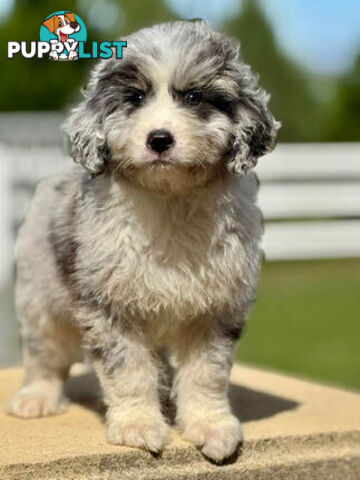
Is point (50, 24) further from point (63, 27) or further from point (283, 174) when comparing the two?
point (283, 174)

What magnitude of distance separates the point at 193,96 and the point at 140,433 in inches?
52.5

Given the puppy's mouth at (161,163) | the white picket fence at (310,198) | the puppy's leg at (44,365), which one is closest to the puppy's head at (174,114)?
the puppy's mouth at (161,163)

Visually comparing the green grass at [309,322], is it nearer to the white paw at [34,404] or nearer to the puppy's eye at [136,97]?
the white paw at [34,404]

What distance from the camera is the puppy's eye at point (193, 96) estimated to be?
373cm

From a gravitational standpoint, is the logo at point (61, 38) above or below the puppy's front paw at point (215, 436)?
above

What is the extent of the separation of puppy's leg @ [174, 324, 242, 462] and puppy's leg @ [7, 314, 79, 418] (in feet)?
2.24

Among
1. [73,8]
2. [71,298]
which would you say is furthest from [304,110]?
[71,298]

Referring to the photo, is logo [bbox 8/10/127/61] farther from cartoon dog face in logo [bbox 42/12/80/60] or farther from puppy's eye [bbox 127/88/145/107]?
puppy's eye [bbox 127/88/145/107]

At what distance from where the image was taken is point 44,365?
4758mm

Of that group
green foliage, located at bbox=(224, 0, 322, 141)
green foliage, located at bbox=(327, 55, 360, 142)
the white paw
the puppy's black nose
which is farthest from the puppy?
green foliage, located at bbox=(224, 0, 322, 141)

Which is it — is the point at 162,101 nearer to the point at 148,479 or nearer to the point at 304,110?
the point at 148,479

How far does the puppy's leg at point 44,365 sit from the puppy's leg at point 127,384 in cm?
54

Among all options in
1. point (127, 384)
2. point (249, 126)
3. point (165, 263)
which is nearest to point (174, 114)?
point (249, 126)

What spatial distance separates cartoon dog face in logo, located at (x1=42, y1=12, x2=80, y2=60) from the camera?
Result: 4.59 meters
